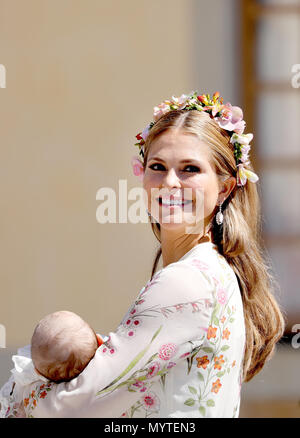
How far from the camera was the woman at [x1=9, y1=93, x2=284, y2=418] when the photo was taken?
1582 millimetres

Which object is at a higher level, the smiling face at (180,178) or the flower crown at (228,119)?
the flower crown at (228,119)

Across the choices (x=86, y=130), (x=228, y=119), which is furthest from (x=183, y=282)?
(x=86, y=130)

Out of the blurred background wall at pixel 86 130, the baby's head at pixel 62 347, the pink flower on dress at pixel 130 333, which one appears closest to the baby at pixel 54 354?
the baby's head at pixel 62 347

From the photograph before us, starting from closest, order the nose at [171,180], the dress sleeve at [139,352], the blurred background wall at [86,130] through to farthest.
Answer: the dress sleeve at [139,352] < the nose at [171,180] < the blurred background wall at [86,130]

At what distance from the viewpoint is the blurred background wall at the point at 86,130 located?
14.6 ft

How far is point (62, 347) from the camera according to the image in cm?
164

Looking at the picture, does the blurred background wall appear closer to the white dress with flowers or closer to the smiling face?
the smiling face

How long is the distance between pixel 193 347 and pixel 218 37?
3178mm

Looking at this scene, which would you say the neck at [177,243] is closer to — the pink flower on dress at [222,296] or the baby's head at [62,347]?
the pink flower on dress at [222,296]

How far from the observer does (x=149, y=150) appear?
1.86 m

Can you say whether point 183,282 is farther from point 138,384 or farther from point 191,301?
point 138,384

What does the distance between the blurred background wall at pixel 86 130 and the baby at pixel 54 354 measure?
8.91 feet
